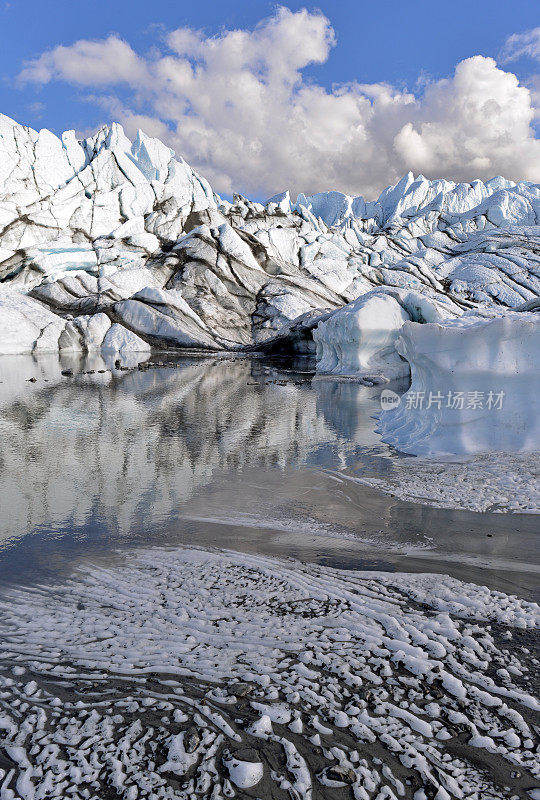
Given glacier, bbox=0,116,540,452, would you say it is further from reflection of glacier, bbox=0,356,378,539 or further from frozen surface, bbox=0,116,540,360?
reflection of glacier, bbox=0,356,378,539

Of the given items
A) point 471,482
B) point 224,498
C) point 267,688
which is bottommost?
point 267,688

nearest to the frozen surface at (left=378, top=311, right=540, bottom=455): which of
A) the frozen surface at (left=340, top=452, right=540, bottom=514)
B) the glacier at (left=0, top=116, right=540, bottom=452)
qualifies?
the frozen surface at (left=340, top=452, right=540, bottom=514)

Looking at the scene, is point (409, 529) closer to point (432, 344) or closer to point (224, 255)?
point (432, 344)

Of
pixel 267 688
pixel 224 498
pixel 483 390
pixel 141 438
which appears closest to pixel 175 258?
pixel 141 438

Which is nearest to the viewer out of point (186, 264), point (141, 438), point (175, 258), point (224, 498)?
point (224, 498)

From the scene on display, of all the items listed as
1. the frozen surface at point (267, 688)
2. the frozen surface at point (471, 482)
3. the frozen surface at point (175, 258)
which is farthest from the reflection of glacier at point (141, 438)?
the frozen surface at point (175, 258)

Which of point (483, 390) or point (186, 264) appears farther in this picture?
point (186, 264)

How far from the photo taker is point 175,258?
5166 cm

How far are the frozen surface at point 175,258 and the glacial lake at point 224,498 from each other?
25112mm

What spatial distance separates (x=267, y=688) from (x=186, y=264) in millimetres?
51848

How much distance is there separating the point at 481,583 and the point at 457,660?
4.24 ft

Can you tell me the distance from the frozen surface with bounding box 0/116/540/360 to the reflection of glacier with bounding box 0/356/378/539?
1938cm

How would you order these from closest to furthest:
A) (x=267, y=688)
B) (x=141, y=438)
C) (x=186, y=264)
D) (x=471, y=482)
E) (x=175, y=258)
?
(x=267, y=688) < (x=471, y=482) < (x=141, y=438) < (x=186, y=264) < (x=175, y=258)

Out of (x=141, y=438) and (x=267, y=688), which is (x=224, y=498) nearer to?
(x=267, y=688)
